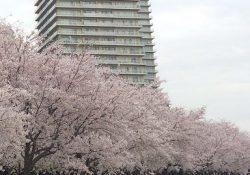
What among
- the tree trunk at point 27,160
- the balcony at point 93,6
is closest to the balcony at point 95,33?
the balcony at point 93,6

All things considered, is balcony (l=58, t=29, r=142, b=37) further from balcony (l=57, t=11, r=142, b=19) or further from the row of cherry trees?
the row of cherry trees

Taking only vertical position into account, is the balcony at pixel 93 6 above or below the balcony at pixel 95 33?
above

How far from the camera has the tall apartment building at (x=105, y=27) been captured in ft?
479

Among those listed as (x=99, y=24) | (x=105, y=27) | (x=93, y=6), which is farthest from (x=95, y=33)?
(x=93, y=6)

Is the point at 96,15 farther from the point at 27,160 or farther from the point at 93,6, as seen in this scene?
the point at 27,160

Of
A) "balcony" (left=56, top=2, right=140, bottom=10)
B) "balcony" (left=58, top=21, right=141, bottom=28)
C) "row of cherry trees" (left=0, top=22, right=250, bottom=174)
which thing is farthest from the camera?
"balcony" (left=56, top=2, right=140, bottom=10)

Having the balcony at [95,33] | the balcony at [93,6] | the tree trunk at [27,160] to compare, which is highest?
the balcony at [93,6]

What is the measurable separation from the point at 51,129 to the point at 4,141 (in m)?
6.12

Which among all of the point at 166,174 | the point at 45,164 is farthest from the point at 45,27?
the point at 45,164

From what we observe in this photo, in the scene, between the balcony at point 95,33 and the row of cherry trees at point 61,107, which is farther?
the balcony at point 95,33

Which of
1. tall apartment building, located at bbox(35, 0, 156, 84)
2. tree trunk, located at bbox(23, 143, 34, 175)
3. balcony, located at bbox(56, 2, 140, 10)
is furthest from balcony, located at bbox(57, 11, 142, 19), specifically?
tree trunk, located at bbox(23, 143, 34, 175)

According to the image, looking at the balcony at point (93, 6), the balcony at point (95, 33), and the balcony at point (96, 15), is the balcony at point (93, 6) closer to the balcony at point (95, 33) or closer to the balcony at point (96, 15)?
the balcony at point (96, 15)

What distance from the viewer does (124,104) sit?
94.9ft

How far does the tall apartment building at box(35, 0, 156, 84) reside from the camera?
479 feet
